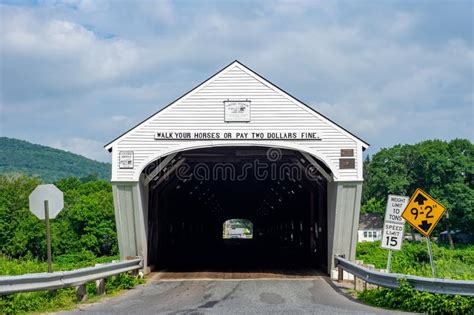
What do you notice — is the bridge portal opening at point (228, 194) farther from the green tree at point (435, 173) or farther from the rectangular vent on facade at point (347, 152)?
the green tree at point (435, 173)

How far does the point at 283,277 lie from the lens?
18000mm

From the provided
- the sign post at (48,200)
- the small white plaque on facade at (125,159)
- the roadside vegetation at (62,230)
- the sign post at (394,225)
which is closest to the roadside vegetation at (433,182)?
the roadside vegetation at (62,230)

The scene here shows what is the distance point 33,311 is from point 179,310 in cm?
231

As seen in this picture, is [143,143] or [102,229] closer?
[143,143]

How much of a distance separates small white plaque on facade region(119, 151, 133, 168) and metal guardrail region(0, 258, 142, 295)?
4.07 meters

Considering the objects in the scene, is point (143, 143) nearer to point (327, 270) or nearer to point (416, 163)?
point (327, 270)

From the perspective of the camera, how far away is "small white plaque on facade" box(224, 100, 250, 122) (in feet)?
60.0

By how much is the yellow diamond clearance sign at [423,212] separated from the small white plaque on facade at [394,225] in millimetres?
727

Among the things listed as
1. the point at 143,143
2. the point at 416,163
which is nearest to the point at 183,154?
the point at 143,143

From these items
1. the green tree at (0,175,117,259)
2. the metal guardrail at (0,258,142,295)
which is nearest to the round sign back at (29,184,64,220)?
the metal guardrail at (0,258,142,295)

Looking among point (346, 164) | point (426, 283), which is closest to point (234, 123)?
point (346, 164)

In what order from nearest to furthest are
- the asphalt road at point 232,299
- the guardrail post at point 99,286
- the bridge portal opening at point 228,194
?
the asphalt road at point 232,299, the guardrail post at point 99,286, the bridge portal opening at point 228,194

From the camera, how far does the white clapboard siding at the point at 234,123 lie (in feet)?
59.8

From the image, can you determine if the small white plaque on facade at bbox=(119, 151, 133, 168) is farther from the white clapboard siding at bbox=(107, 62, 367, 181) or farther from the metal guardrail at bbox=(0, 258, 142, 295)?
the metal guardrail at bbox=(0, 258, 142, 295)
